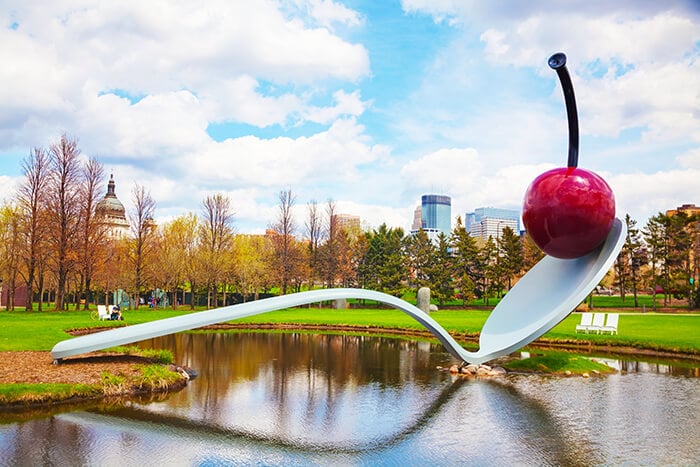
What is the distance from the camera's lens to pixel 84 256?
3412 cm

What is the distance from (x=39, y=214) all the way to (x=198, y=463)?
105ft

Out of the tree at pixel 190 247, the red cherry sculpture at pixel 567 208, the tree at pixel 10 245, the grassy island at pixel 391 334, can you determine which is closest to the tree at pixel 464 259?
the tree at pixel 190 247

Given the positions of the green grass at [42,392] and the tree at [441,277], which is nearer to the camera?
the green grass at [42,392]

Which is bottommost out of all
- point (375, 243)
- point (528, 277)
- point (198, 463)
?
point (198, 463)

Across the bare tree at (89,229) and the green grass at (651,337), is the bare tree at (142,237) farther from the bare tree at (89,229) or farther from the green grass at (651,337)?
the green grass at (651,337)

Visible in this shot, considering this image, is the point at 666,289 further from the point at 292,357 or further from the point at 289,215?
the point at 292,357

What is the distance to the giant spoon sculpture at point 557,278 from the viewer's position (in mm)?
10773

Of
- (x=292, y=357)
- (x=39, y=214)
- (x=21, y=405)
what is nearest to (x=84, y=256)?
(x=39, y=214)

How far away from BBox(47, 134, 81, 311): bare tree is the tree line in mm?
60

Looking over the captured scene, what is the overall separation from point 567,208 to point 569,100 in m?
2.74

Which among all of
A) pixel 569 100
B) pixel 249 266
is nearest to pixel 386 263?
pixel 249 266

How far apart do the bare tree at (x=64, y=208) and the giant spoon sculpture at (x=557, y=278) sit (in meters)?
24.3

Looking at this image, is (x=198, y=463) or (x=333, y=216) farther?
(x=333, y=216)

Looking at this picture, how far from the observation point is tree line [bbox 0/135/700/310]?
3434cm
